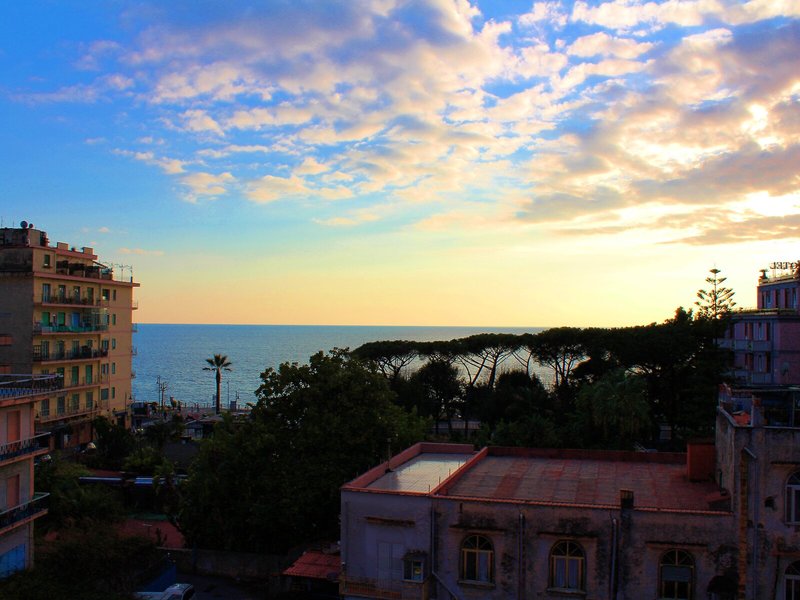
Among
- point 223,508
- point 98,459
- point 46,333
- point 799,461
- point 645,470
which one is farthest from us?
point 46,333

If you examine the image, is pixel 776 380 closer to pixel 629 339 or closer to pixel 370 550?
pixel 629 339

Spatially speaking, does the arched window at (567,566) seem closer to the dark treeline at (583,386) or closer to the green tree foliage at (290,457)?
the green tree foliage at (290,457)

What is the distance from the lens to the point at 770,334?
50.9 metres

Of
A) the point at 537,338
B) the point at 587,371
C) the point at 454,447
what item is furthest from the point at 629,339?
the point at 454,447

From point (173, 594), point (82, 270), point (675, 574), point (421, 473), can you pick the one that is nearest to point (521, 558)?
point (675, 574)

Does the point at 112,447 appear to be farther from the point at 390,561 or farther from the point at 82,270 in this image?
the point at 390,561

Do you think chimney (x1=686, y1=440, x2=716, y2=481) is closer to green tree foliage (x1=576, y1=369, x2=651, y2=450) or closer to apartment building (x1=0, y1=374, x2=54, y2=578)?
green tree foliage (x1=576, y1=369, x2=651, y2=450)

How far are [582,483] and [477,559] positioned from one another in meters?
5.82

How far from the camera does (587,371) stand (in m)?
61.6

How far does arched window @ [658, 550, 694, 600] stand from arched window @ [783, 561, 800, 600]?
2.67m

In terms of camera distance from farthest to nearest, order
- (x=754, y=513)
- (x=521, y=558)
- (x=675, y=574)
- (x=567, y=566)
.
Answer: (x=521, y=558)
(x=567, y=566)
(x=675, y=574)
(x=754, y=513)

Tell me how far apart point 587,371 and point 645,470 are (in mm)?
35006

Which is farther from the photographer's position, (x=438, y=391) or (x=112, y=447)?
(x=438, y=391)

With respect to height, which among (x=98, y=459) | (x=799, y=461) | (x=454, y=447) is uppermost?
(x=799, y=461)
